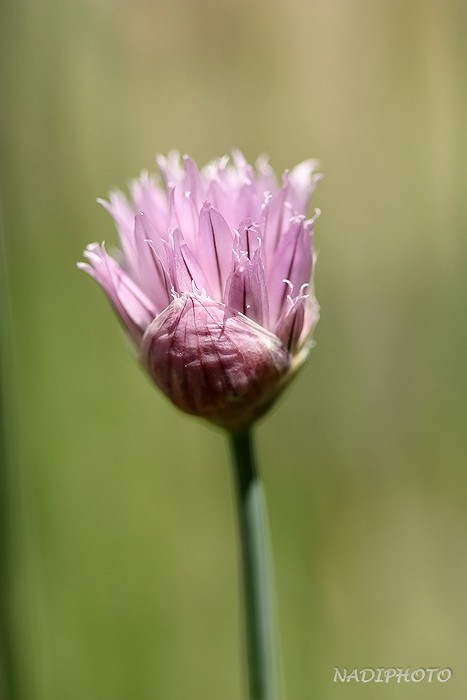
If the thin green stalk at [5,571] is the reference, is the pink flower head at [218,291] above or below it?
above

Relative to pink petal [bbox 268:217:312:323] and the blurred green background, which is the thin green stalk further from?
the blurred green background

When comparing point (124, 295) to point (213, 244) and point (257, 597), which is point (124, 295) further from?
point (257, 597)

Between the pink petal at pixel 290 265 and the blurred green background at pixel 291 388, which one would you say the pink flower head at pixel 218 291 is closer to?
the pink petal at pixel 290 265

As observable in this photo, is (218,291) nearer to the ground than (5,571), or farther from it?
farther from it

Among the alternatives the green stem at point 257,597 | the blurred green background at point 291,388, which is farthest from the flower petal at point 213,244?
the blurred green background at point 291,388

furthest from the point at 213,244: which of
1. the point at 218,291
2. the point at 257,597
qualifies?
the point at 257,597
